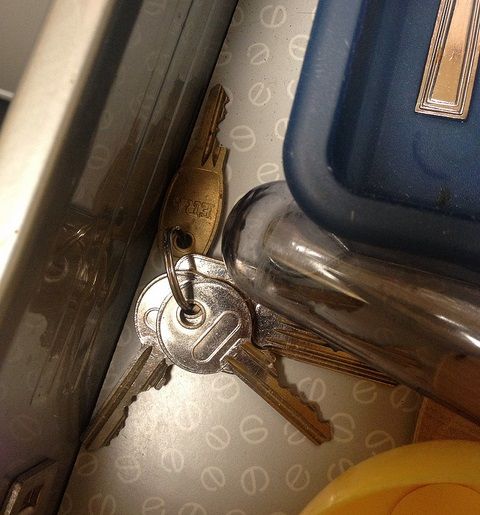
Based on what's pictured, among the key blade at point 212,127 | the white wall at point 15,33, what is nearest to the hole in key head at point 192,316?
the key blade at point 212,127

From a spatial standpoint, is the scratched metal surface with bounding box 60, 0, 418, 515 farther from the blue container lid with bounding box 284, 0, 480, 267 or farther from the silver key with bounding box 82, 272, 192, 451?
the blue container lid with bounding box 284, 0, 480, 267

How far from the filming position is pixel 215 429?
0.66 metres

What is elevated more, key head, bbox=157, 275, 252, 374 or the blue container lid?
the blue container lid

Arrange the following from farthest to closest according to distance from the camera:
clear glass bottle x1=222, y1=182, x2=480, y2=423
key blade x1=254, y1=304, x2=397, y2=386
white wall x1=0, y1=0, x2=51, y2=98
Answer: white wall x1=0, y1=0, x2=51, y2=98 → key blade x1=254, y1=304, x2=397, y2=386 → clear glass bottle x1=222, y1=182, x2=480, y2=423

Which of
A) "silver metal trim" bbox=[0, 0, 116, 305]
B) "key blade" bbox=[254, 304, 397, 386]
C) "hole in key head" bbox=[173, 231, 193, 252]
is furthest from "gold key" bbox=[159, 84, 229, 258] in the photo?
"silver metal trim" bbox=[0, 0, 116, 305]

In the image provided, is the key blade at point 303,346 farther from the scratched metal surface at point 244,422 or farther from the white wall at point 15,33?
the white wall at point 15,33

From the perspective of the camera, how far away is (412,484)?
1.59ft

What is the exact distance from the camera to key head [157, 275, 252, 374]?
0.64 meters

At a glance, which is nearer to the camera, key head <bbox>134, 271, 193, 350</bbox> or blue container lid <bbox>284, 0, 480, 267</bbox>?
blue container lid <bbox>284, 0, 480, 267</bbox>

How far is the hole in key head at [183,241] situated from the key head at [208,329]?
0.04 m

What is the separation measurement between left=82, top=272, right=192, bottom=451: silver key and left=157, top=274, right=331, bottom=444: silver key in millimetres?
14

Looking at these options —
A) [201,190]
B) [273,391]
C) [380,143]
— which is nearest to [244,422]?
[273,391]

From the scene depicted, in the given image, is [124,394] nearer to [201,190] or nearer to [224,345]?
[224,345]

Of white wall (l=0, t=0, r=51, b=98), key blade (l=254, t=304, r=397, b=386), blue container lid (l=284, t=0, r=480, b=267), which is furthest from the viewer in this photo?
white wall (l=0, t=0, r=51, b=98)
